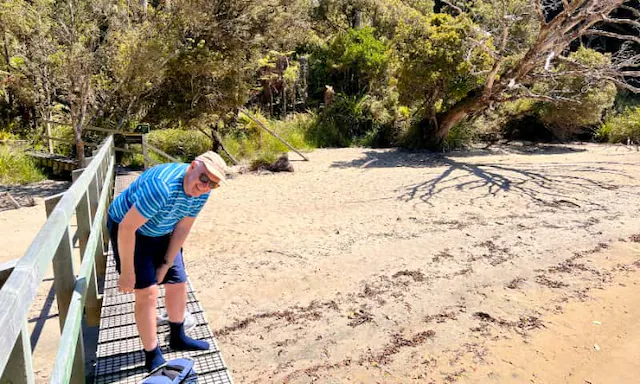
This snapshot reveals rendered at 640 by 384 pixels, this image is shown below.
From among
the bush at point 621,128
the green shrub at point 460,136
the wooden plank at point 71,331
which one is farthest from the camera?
the bush at point 621,128

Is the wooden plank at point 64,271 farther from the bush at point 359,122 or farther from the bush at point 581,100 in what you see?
the bush at point 359,122

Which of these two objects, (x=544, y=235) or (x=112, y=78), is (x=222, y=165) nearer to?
(x=544, y=235)

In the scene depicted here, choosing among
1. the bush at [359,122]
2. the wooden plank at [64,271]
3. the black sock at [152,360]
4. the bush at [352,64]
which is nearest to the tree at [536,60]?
the bush at [359,122]

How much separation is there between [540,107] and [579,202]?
915cm

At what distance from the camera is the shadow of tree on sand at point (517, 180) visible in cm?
970

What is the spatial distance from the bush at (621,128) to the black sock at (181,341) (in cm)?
1787

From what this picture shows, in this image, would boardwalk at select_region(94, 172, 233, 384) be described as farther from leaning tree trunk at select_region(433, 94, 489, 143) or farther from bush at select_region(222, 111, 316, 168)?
leaning tree trunk at select_region(433, 94, 489, 143)

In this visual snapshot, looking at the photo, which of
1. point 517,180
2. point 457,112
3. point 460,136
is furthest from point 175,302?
point 460,136

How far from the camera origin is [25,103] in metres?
14.4

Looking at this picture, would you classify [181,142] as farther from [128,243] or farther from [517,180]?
[128,243]

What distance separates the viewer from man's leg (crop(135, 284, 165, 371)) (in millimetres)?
2803

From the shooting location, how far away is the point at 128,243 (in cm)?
260

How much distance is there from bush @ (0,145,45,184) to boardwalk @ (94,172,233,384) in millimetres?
9905

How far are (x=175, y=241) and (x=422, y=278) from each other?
3648mm
